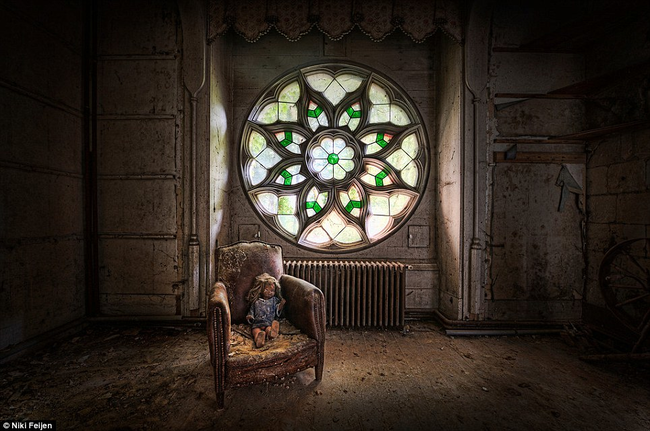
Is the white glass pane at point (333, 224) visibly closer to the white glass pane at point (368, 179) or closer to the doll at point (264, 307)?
the white glass pane at point (368, 179)

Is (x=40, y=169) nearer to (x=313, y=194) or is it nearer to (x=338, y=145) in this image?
(x=313, y=194)

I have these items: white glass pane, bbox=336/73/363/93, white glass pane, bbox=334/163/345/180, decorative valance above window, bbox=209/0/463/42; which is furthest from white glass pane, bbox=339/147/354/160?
decorative valance above window, bbox=209/0/463/42

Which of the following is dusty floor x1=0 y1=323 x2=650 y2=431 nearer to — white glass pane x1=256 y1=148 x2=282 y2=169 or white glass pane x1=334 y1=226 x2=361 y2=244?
white glass pane x1=334 y1=226 x2=361 y2=244

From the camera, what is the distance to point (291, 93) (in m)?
3.97

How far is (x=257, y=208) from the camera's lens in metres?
3.82

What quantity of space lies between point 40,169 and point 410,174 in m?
4.13

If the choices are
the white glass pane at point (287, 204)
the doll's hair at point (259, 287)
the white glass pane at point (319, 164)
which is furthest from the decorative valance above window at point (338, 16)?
the doll's hair at point (259, 287)

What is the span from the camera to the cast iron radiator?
3.35 m

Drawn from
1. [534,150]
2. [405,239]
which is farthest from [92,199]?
[534,150]

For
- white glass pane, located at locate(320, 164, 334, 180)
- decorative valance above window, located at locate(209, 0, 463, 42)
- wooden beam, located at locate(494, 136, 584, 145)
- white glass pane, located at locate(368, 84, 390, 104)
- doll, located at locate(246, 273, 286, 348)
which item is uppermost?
decorative valance above window, located at locate(209, 0, 463, 42)

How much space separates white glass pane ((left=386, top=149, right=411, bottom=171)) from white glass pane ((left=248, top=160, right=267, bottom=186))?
1754 millimetres

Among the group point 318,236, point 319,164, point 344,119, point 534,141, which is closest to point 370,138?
point 344,119

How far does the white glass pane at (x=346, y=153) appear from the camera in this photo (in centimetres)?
396

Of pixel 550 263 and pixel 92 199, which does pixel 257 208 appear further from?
pixel 550 263
